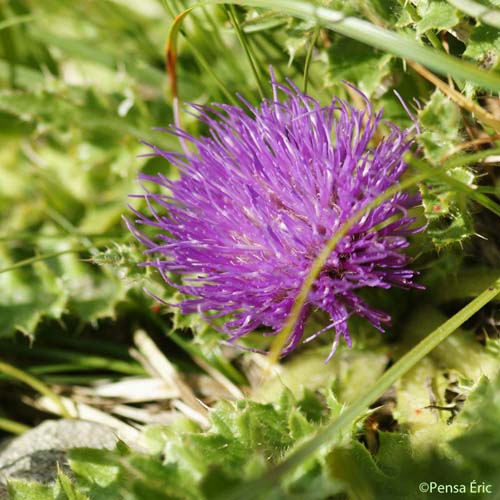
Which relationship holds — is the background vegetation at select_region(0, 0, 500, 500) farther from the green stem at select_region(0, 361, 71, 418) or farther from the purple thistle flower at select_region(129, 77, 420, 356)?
the purple thistle flower at select_region(129, 77, 420, 356)

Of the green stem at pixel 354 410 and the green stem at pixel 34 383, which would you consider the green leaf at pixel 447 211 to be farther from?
the green stem at pixel 34 383

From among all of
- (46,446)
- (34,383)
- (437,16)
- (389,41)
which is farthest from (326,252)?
(34,383)

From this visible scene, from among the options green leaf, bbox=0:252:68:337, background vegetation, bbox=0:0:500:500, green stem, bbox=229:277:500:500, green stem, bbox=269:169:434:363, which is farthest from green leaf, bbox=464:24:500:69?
green leaf, bbox=0:252:68:337

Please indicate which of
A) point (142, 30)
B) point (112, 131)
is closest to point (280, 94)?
point (112, 131)

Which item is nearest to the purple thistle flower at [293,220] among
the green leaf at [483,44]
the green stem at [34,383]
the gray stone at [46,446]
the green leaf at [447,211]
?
the green leaf at [447,211]

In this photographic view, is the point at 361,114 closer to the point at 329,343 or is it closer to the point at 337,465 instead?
the point at 329,343

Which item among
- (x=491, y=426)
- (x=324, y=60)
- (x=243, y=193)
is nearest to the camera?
(x=491, y=426)

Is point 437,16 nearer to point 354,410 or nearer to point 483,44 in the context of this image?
point 483,44
